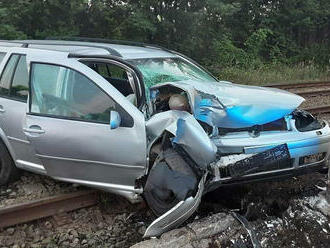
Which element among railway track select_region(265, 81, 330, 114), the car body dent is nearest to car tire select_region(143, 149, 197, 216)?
the car body dent

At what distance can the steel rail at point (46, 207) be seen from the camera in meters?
4.58

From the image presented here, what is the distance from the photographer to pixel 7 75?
17.2 ft

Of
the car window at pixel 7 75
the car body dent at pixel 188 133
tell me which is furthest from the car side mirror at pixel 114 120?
the car window at pixel 7 75

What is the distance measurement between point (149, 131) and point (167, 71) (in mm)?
1126

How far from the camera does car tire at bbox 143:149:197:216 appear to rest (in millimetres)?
3996

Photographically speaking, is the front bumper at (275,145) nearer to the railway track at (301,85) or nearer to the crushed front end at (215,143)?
the crushed front end at (215,143)

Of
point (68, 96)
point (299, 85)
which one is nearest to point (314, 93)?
point (299, 85)

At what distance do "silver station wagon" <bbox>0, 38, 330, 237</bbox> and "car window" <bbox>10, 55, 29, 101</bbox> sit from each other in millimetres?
19

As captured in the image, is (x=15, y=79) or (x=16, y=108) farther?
(x=15, y=79)

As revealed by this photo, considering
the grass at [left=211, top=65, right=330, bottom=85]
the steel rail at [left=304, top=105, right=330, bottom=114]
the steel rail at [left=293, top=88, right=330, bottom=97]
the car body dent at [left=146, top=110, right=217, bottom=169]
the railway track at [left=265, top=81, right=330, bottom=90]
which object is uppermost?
the car body dent at [left=146, top=110, right=217, bottom=169]

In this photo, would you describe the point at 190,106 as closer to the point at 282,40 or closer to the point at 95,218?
the point at 95,218

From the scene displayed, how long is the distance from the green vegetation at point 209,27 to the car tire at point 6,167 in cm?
776

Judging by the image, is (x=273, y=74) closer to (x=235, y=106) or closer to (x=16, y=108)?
(x=235, y=106)

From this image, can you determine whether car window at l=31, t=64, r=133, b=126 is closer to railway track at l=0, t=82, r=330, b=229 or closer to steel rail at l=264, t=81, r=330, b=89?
railway track at l=0, t=82, r=330, b=229
